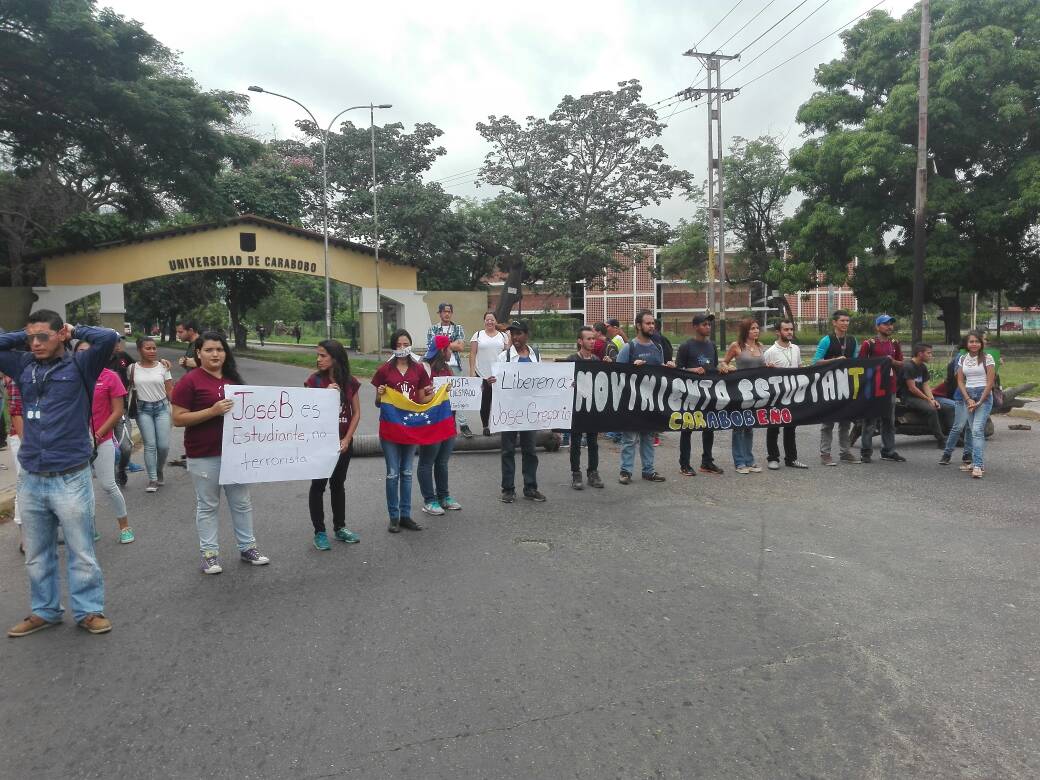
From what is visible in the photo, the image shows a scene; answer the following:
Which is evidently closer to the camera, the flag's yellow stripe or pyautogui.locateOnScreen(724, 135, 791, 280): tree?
the flag's yellow stripe

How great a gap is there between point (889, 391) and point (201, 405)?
818 centimetres

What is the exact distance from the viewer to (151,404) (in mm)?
8086

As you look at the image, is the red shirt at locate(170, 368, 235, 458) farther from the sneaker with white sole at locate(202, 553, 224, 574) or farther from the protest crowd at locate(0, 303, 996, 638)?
the sneaker with white sole at locate(202, 553, 224, 574)

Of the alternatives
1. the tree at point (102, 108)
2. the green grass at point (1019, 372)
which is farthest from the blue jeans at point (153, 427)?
the tree at point (102, 108)

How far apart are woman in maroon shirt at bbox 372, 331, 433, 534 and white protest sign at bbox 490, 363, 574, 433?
4.04ft

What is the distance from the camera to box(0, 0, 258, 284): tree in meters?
21.1

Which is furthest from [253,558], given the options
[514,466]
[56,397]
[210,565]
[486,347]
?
[486,347]

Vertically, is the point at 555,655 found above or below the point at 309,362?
below

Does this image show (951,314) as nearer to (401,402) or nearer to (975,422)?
(975,422)

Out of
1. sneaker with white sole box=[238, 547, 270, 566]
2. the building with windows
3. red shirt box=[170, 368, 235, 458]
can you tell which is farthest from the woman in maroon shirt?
the building with windows

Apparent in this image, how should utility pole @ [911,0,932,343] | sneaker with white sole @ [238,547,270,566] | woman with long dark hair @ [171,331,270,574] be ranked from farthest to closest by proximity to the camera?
1. utility pole @ [911,0,932,343]
2. sneaker with white sole @ [238,547,270,566]
3. woman with long dark hair @ [171,331,270,574]

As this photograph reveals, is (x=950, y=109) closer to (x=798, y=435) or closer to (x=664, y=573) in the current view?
(x=798, y=435)

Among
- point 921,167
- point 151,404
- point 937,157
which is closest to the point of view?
point 151,404

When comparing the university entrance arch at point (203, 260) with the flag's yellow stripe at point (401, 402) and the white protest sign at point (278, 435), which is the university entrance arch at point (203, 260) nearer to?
the flag's yellow stripe at point (401, 402)
